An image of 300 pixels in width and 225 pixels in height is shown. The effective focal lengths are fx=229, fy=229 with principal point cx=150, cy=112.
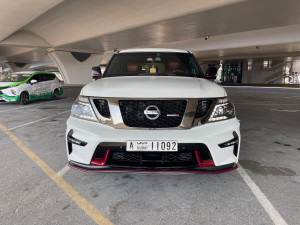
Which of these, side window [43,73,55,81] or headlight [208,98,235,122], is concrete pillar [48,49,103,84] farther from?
headlight [208,98,235,122]

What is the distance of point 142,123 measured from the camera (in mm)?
2439

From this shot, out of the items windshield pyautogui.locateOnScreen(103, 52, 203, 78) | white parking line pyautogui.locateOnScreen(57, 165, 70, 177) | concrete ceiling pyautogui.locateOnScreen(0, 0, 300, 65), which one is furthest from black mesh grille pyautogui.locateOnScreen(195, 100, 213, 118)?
concrete ceiling pyautogui.locateOnScreen(0, 0, 300, 65)

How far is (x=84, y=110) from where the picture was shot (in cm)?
268

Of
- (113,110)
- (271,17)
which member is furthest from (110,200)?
(271,17)

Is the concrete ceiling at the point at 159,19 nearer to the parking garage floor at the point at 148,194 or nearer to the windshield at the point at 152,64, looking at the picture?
the windshield at the point at 152,64

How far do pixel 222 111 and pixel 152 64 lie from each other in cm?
176

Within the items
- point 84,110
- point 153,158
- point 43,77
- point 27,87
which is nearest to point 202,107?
point 153,158

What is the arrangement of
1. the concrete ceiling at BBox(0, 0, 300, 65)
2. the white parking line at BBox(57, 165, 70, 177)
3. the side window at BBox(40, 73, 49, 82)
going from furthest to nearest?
the side window at BBox(40, 73, 49, 82), the concrete ceiling at BBox(0, 0, 300, 65), the white parking line at BBox(57, 165, 70, 177)

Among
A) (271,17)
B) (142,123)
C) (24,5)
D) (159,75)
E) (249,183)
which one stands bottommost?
(249,183)

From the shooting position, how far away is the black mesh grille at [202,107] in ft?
8.17

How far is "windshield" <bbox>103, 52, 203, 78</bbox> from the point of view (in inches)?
151

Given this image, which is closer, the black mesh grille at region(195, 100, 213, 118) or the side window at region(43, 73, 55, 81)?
the black mesh grille at region(195, 100, 213, 118)

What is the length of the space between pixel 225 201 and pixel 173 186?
0.62m

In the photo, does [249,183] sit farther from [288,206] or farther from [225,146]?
[225,146]
